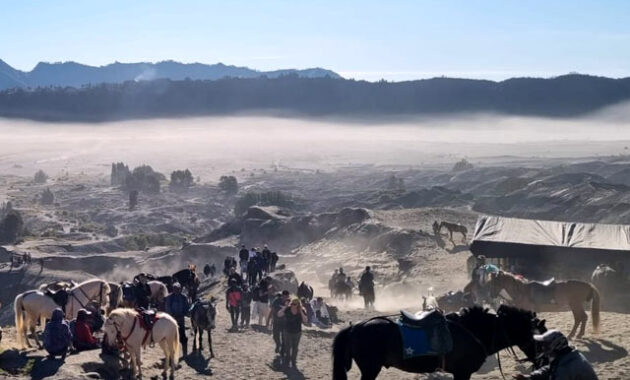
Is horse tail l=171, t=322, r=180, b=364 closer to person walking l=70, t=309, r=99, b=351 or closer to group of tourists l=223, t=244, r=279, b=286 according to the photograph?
Answer: person walking l=70, t=309, r=99, b=351

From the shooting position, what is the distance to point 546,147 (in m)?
180

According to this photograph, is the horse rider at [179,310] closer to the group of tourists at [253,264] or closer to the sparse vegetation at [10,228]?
the group of tourists at [253,264]

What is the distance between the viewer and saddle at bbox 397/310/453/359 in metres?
8.58

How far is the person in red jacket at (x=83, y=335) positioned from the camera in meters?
12.5

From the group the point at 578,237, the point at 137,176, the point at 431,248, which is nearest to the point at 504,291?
the point at 578,237

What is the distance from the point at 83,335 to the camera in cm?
1251

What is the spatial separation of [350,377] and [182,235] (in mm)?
44076

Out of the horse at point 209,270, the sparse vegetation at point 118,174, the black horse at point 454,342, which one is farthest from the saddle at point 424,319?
Result: the sparse vegetation at point 118,174

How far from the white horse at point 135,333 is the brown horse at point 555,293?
287 inches

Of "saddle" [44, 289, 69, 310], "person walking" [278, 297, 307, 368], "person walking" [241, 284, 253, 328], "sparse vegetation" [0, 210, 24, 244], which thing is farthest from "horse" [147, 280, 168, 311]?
"sparse vegetation" [0, 210, 24, 244]

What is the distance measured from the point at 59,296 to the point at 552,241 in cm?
1376

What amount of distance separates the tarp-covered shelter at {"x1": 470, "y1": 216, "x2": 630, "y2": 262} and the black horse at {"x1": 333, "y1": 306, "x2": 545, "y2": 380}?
40.3 ft

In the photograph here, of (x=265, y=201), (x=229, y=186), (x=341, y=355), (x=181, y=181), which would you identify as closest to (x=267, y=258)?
(x=341, y=355)

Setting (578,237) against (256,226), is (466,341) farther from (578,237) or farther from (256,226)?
(256,226)
